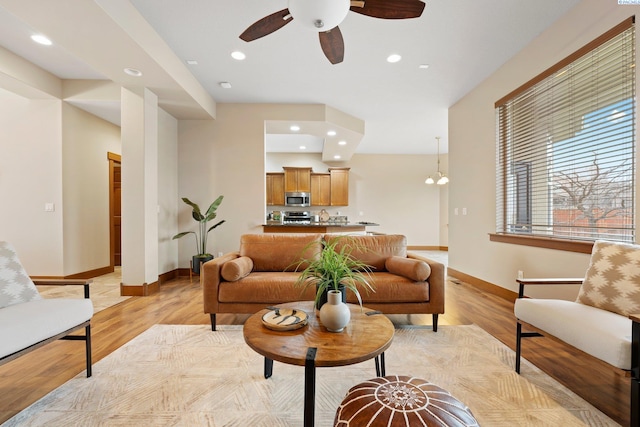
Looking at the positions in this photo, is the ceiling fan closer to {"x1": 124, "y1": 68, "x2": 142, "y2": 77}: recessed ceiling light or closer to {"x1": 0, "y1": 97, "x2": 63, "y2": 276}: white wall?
{"x1": 124, "y1": 68, "x2": 142, "y2": 77}: recessed ceiling light

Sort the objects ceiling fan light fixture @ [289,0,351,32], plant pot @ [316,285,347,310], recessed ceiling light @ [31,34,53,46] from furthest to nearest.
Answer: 1. recessed ceiling light @ [31,34,53,46]
2. ceiling fan light fixture @ [289,0,351,32]
3. plant pot @ [316,285,347,310]

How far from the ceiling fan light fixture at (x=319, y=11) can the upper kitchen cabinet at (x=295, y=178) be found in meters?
6.18

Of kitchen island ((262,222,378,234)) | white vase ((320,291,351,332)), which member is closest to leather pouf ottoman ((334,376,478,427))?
white vase ((320,291,351,332))

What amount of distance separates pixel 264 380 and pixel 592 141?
130 inches

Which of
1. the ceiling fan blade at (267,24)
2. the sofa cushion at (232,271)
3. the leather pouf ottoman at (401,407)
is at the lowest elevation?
the leather pouf ottoman at (401,407)

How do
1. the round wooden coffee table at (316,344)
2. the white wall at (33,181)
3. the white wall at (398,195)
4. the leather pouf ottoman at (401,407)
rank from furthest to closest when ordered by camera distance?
the white wall at (398,195)
the white wall at (33,181)
the round wooden coffee table at (316,344)
the leather pouf ottoman at (401,407)

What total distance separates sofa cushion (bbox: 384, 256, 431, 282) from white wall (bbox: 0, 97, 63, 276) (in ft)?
16.1

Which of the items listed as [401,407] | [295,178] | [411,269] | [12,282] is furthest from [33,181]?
[401,407]

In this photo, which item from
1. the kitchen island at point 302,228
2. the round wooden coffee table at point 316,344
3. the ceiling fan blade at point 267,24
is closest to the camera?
the round wooden coffee table at point 316,344

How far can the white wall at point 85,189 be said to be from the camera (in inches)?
169

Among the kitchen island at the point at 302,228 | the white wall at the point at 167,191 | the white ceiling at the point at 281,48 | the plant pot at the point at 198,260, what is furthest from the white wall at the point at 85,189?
the kitchen island at the point at 302,228

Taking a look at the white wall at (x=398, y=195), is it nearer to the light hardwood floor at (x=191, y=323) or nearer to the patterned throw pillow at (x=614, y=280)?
the light hardwood floor at (x=191, y=323)

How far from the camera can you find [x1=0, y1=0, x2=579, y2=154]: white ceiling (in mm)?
2488

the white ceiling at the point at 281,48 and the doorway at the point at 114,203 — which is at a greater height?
the white ceiling at the point at 281,48
